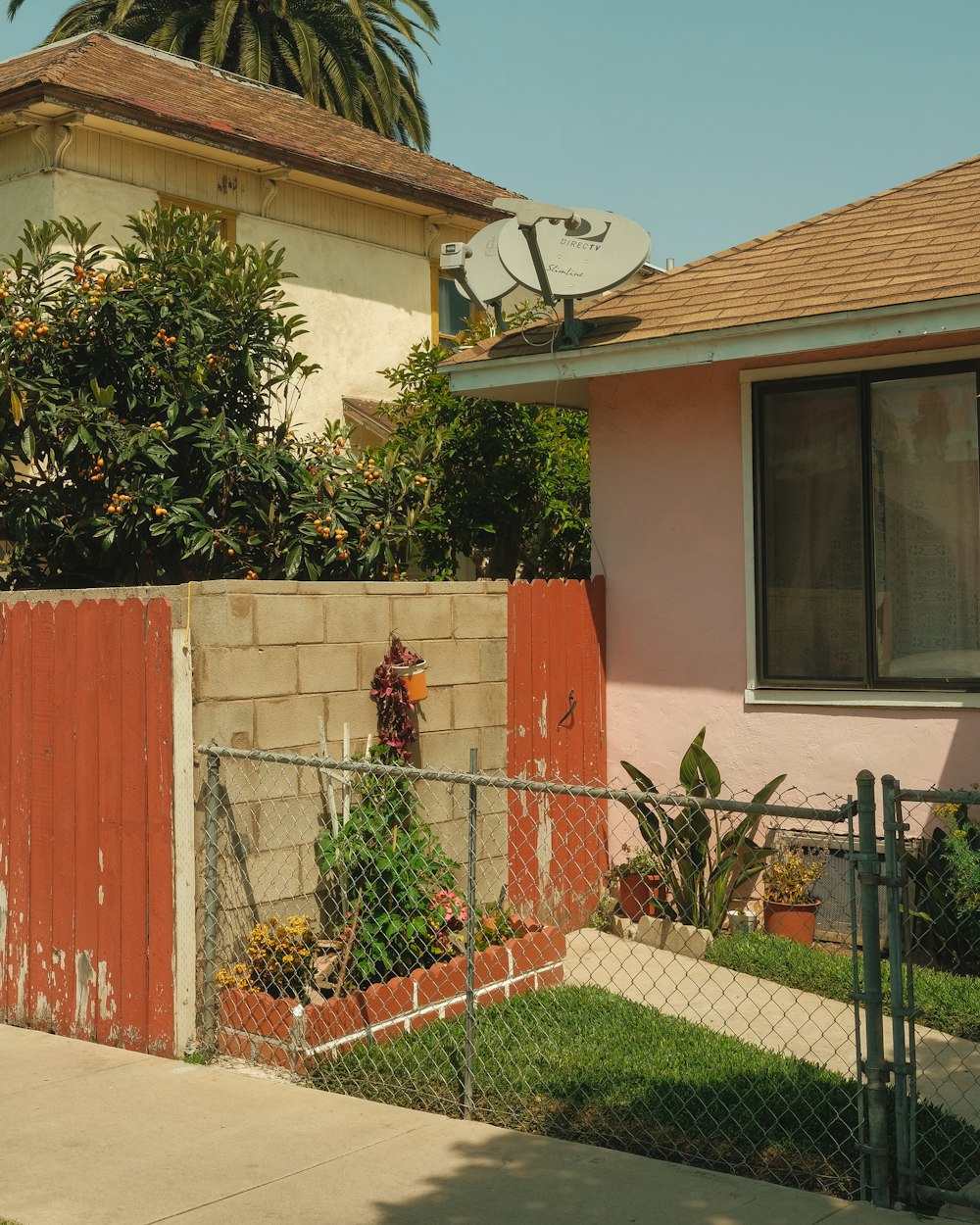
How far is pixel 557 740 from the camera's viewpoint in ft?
28.6

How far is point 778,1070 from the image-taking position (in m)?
5.70

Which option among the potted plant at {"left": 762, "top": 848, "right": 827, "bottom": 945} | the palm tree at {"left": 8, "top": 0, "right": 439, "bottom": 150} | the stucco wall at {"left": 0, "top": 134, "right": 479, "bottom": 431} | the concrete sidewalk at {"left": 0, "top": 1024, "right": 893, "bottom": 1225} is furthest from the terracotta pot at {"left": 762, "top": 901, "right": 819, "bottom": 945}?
the palm tree at {"left": 8, "top": 0, "right": 439, "bottom": 150}

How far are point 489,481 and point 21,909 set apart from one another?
5210 mm

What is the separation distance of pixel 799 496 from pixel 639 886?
254 cm


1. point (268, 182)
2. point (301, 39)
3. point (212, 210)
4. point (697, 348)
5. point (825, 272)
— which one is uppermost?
point (301, 39)

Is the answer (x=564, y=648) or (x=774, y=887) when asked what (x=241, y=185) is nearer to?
(x=564, y=648)

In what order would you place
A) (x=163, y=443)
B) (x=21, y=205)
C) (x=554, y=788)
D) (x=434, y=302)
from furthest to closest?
(x=434, y=302)
(x=21, y=205)
(x=163, y=443)
(x=554, y=788)

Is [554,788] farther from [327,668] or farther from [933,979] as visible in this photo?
[933,979]

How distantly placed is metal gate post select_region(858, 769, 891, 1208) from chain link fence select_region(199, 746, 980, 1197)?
2 cm

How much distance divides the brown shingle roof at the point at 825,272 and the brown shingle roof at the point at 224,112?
5.90m

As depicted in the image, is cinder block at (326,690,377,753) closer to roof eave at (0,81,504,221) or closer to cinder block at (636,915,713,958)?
cinder block at (636,915,713,958)

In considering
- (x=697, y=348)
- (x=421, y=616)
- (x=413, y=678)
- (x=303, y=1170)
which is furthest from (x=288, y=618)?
(x=697, y=348)

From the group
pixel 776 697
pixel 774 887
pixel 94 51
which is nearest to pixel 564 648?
pixel 776 697

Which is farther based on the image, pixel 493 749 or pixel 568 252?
pixel 568 252
